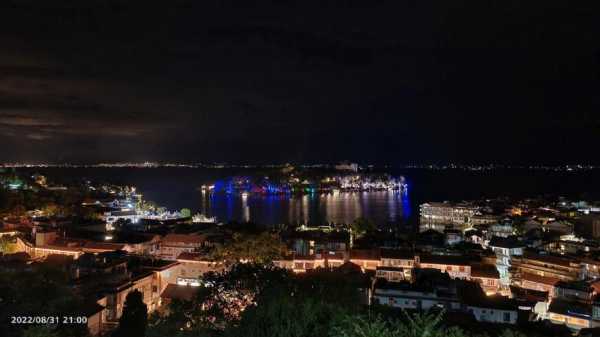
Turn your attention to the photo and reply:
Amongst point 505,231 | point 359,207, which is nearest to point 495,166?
point 359,207

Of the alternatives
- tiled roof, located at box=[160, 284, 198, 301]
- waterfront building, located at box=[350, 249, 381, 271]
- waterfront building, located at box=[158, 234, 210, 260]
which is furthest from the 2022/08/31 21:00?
waterfront building, located at box=[350, 249, 381, 271]

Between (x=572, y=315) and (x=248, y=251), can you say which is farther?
(x=248, y=251)

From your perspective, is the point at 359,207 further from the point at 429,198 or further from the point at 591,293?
the point at 591,293

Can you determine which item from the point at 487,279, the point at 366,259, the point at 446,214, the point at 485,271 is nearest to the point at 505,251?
the point at 485,271

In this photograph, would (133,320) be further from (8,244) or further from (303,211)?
(303,211)

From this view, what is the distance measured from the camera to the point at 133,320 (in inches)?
178

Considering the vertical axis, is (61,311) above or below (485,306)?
above

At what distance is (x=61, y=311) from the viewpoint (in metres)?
4.02

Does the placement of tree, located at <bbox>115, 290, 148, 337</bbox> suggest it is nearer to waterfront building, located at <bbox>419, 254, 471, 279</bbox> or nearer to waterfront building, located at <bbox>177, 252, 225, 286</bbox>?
waterfront building, located at <bbox>177, 252, 225, 286</bbox>

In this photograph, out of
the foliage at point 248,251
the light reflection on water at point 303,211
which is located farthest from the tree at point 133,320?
the light reflection on water at point 303,211

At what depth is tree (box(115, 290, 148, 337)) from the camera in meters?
4.43

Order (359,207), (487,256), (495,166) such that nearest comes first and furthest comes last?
(487,256) → (359,207) → (495,166)

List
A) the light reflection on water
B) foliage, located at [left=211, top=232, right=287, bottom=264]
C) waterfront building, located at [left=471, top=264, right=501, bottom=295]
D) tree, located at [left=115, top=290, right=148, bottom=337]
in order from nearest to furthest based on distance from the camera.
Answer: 1. tree, located at [left=115, top=290, right=148, bottom=337]
2. foliage, located at [left=211, top=232, right=287, bottom=264]
3. waterfront building, located at [left=471, top=264, right=501, bottom=295]
4. the light reflection on water

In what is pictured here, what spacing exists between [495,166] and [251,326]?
104 m
